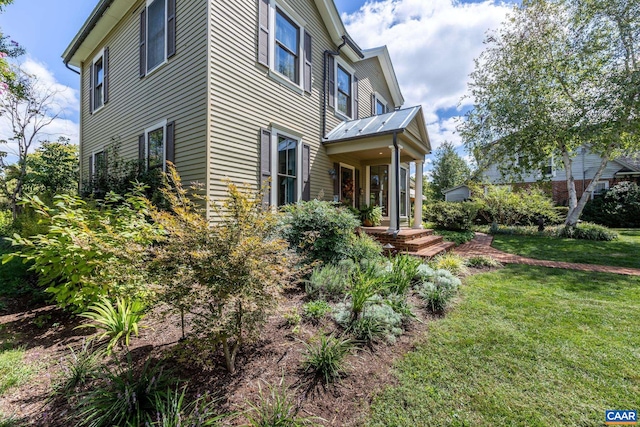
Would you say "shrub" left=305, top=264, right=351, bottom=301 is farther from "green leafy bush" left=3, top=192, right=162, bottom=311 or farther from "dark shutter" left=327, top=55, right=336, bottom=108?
"dark shutter" left=327, top=55, right=336, bottom=108

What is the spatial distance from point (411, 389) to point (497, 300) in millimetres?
2883

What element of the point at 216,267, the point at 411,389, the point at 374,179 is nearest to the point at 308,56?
the point at 374,179

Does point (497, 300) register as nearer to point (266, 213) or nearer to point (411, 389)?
point (411, 389)

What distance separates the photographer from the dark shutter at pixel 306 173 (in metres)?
7.45

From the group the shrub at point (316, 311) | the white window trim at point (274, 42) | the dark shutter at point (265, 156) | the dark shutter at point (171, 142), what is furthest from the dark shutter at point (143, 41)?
the shrub at point (316, 311)

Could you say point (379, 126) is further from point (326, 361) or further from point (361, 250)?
point (326, 361)

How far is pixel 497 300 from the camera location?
4273 mm

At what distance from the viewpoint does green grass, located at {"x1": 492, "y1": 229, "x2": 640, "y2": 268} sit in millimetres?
7227

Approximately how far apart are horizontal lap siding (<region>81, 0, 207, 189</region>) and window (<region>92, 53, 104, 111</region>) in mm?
371

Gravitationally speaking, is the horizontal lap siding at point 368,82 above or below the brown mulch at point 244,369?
above

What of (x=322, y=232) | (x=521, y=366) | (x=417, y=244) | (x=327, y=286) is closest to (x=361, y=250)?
(x=322, y=232)

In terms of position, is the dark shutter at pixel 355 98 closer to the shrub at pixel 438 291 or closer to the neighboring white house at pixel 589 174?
the shrub at pixel 438 291

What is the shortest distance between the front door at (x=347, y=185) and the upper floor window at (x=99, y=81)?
27.3 feet

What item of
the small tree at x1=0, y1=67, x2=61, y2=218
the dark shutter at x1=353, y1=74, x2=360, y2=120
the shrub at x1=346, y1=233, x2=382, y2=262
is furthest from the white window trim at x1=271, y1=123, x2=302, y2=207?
the small tree at x1=0, y1=67, x2=61, y2=218
